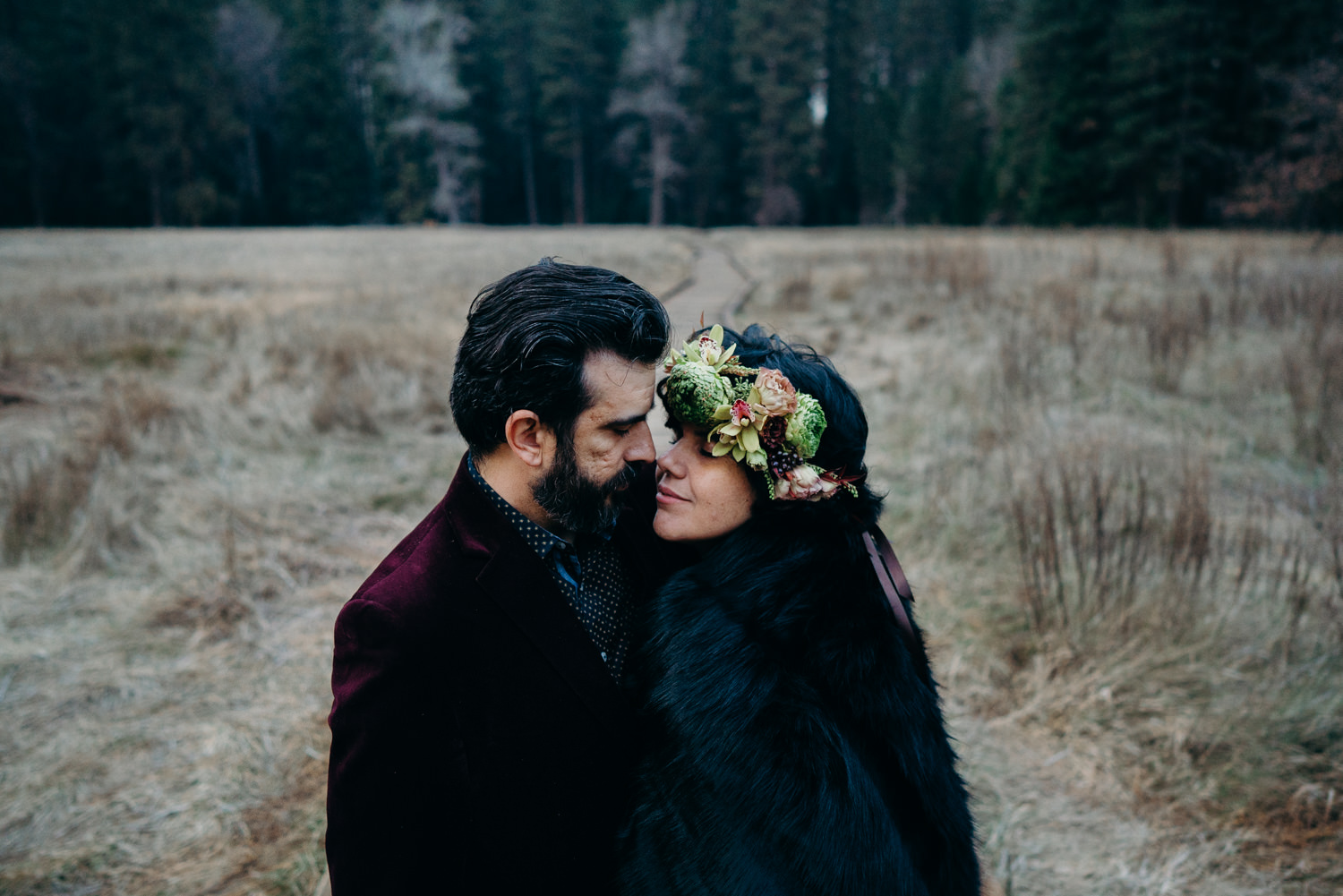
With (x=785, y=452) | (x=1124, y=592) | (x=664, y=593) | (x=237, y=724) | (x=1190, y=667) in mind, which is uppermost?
(x=785, y=452)

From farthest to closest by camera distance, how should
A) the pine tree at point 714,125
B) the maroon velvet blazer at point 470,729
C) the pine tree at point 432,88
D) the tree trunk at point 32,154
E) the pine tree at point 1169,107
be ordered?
1. the pine tree at point 714,125
2. the pine tree at point 432,88
3. the tree trunk at point 32,154
4. the pine tree at point 1169,107
5. the maroon velvet blazer at point 470,729

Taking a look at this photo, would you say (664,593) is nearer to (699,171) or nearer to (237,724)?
(237,724)

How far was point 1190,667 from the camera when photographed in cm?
335

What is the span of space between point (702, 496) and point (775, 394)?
29 centimetres

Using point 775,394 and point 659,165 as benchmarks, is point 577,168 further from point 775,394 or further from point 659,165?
point 775,394

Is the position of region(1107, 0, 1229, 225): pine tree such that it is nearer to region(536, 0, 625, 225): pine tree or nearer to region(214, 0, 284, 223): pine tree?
region(536, 0, 625, 225): pine tree

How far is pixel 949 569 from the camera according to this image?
14.8 feet

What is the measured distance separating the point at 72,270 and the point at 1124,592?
21.1m

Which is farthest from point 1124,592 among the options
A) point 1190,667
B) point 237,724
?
point 237,724

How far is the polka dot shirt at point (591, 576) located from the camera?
1602 mm

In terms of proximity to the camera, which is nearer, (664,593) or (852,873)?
(852,873)

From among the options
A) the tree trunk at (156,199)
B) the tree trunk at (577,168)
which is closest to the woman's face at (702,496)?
the tree trunk at (156,199)

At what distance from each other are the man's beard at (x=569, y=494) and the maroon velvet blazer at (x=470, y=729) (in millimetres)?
121

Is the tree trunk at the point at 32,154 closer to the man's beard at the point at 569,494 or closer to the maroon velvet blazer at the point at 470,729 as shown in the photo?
the man's beard at the point at 569,494
